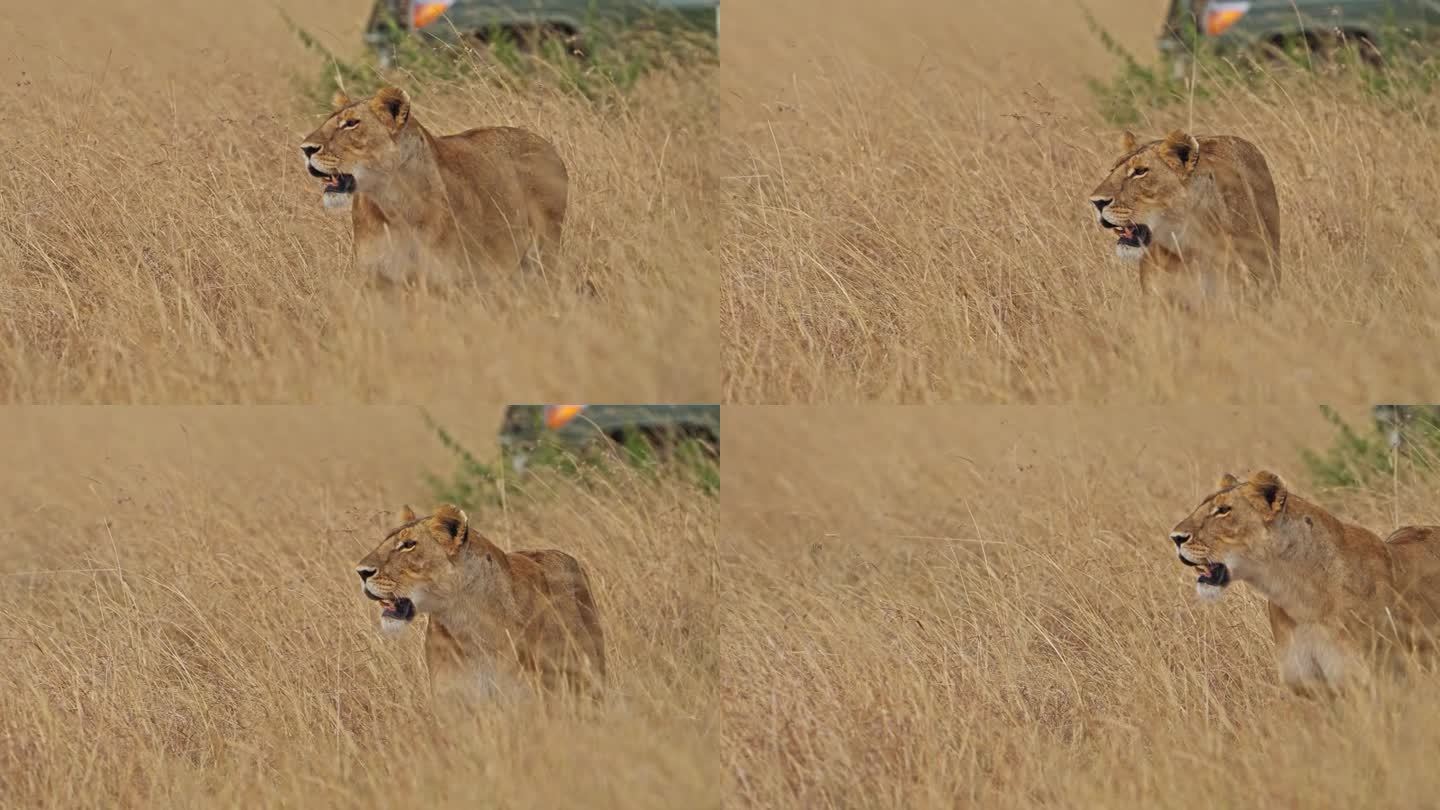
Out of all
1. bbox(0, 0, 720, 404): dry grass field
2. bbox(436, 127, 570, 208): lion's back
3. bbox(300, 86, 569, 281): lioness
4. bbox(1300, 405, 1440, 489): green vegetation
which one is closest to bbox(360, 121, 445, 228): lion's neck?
bbox(300, 86, 569, 281): lioness

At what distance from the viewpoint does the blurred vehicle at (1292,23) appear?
12.2m

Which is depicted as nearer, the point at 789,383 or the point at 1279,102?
the point at 789,383

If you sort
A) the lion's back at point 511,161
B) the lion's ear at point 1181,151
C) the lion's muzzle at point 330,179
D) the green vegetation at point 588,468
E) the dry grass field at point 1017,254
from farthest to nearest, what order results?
1. the green vegetation at point 588,468
2. the lion's back at point 511,161
3. the dry grass field at point 1017,254
4. the lion's ear at point 1181,151
5. the lion's muzzle at point 330,179

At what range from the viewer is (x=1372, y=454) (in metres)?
11.3

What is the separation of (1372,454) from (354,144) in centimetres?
548

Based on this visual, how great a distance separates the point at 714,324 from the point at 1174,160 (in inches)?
81.4

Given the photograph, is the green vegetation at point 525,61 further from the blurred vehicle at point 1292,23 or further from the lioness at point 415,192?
the blurred vehicle at point 1292,23

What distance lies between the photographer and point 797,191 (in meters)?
11.0

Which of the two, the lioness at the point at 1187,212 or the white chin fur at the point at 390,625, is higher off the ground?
the lioness at the point at 1187,212

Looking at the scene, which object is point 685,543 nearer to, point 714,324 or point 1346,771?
point 714,324

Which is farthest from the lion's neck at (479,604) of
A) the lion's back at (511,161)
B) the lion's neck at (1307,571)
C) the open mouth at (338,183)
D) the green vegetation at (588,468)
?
the lion's neck at (1307,571)

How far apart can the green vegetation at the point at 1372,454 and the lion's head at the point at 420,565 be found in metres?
4.64

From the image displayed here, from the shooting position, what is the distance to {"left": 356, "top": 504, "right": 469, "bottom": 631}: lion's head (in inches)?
321

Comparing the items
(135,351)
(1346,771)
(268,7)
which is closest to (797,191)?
(135,351)
